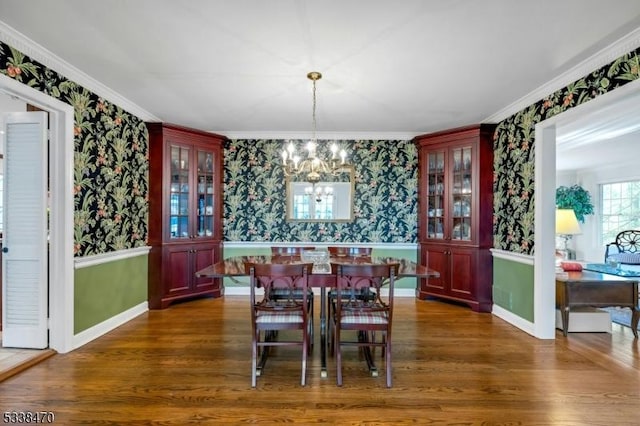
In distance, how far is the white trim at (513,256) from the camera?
11.6ft

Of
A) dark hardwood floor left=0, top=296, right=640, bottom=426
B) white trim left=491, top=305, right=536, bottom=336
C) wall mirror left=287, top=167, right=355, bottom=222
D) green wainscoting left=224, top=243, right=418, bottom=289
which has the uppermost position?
wall mirror left=287, top=167, right=355, bottom=222

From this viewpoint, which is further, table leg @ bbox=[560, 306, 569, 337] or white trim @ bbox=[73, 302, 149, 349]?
table leg @ bbox=[560, 306, 569, 337]

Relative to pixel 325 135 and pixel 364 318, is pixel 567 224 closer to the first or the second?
pixel 364 318

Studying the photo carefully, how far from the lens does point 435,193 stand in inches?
189

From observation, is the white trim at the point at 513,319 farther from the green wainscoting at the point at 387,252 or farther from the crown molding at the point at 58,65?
the crown molding at the point at 58,65

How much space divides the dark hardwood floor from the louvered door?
1.45 ft

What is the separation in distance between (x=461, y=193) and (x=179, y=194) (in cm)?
382

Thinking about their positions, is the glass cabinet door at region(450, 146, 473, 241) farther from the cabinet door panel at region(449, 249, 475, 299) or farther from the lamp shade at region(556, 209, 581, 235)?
the lamp shade at region(556, 209, 581, 235)

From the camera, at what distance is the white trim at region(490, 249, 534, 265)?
355cm

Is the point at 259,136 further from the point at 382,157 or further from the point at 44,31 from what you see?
the point at 44,31

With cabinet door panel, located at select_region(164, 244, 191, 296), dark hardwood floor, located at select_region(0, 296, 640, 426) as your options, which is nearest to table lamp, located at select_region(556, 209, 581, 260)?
dark hardwood floor, located at select_region(0, 296, 640, 426)

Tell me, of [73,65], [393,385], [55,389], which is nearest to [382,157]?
[393,385]

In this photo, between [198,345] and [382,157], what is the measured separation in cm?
357

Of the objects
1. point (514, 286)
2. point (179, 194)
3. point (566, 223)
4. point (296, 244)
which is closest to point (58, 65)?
point (179, 194)
